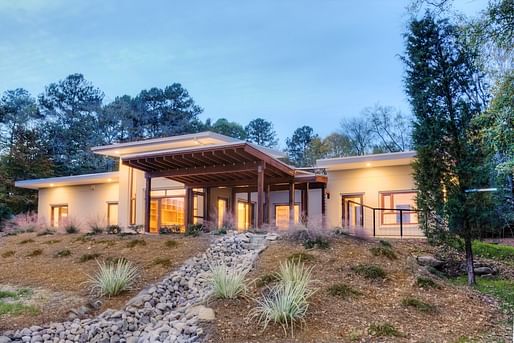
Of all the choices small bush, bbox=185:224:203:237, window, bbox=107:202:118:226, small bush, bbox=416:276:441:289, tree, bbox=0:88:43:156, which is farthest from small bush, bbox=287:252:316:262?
tree, bbox=0:88:43:156

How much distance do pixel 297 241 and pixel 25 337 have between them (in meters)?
6.19

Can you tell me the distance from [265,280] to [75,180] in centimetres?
1616

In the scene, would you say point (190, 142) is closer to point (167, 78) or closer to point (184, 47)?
point (184, 47)

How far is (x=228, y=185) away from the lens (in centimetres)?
1695

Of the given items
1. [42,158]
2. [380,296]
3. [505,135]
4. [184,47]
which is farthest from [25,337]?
[42,158]

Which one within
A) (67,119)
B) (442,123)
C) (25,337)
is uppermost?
(67,119)

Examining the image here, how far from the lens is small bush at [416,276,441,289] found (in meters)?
8.88

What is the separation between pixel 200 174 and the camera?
15203 mm

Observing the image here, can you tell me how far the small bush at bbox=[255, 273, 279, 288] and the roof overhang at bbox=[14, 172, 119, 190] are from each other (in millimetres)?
13618

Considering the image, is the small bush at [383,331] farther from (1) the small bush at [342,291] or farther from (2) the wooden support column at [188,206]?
(2) the wooden support column at [188,206]

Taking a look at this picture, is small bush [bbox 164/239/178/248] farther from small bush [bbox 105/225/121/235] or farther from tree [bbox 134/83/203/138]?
tree [bbox 134/83/203/138]

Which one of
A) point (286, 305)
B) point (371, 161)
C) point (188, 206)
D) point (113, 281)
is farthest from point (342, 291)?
point (188, 206)

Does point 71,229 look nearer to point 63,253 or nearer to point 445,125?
point 63,253

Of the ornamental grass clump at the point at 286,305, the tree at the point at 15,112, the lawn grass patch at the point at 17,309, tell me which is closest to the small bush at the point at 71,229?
the lawn grass patch at the point at 17,309
